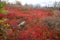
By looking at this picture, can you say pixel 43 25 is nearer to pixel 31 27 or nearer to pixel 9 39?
pixel 31 27

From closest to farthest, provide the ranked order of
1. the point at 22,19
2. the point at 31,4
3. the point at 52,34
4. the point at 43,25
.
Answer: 1. the point at 52,34
2. the point at 43,25
3. the point at 22,19
4. the point at 31,4

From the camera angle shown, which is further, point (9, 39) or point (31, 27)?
point (31, 27)

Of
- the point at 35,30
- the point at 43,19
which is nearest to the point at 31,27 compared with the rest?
the point at 35,30

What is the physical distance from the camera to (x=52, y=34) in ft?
39.0

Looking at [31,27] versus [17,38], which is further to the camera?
[31,27]

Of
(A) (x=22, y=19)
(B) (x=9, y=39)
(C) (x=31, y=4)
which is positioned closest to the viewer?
(B) (x=9, y=39)

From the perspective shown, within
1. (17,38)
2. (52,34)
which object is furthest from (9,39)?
(52,34)

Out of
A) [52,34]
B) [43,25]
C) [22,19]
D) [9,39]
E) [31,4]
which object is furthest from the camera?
[31,4]

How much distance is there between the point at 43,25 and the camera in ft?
42.1

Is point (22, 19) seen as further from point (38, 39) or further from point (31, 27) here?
point (38, 39)

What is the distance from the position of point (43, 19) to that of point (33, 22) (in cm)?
77

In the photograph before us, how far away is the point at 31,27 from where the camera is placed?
12.6 metres

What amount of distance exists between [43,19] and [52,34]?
1973 millimetres

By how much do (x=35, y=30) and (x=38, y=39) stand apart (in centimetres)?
96
